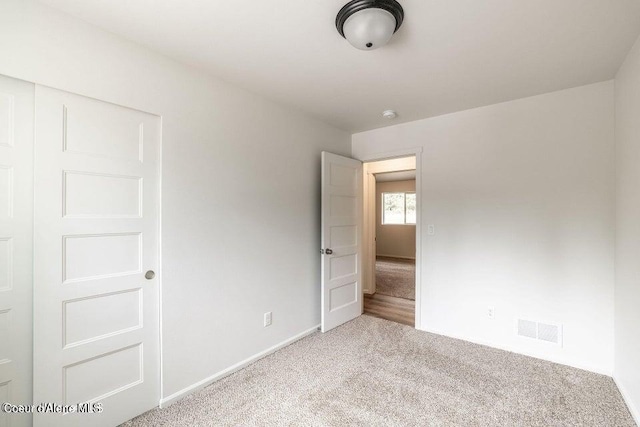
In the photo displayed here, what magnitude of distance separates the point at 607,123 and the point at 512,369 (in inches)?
87.0

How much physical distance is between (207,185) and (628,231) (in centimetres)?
309

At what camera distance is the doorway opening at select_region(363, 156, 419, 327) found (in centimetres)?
423

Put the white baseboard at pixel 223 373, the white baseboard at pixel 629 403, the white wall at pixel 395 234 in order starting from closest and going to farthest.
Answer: the white baseboard at pixel 629 403 < the white baseboard at pixel 223 373 < the white wall at pixel 395 234

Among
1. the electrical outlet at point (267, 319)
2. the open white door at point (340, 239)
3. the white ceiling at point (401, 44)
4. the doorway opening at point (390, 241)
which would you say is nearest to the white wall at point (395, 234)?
the doorway opening at point (390, 241)

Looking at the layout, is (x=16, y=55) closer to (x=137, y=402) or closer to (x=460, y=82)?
(x=137, y=402)

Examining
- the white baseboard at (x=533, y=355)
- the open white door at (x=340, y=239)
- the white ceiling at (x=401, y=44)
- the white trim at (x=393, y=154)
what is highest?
the white ceiling at (x=401, y=44)

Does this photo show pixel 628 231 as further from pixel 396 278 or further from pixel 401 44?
pixel 396 278

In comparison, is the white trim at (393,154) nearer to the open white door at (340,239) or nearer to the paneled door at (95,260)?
the open white door at (340,239)

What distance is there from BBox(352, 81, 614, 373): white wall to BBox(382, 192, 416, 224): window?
522cm

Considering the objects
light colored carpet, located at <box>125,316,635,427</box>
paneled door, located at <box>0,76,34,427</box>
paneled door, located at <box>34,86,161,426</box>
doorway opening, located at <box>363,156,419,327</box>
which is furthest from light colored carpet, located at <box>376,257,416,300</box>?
paneled door, located at <box>0,76,34,427</box>

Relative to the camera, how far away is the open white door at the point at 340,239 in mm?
3215

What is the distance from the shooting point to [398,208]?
8.52 m

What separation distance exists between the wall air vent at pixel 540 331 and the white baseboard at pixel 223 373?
2.13m

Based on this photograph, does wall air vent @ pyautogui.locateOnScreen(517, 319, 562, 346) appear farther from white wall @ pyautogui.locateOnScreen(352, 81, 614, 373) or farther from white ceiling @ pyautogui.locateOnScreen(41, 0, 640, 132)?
white ceiling @ pyautogui.locateOnScreen(41, 0, 640, 132)
